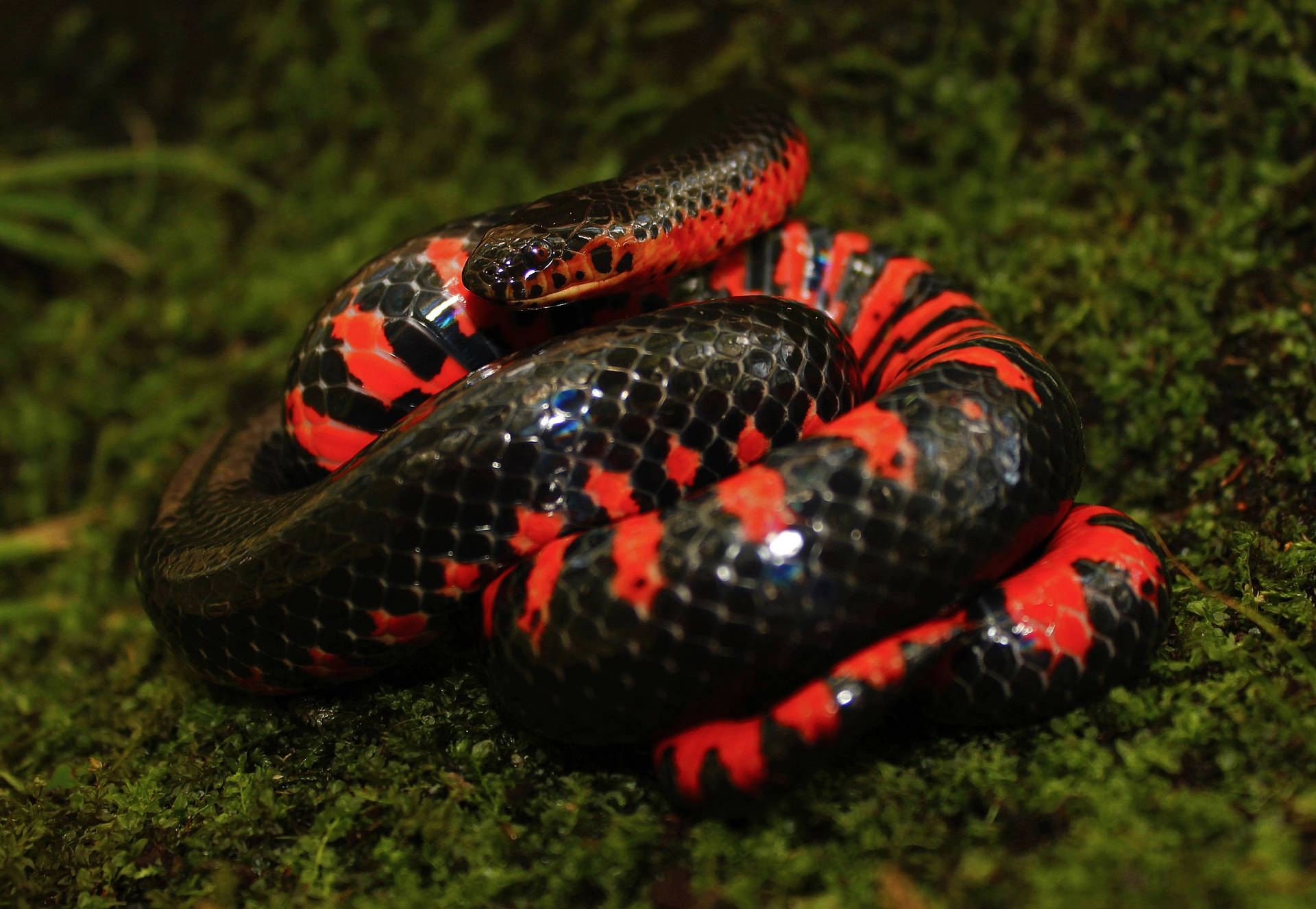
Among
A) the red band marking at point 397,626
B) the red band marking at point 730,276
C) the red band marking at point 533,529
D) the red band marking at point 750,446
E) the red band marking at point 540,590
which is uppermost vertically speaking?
the red band marking at point 730,276

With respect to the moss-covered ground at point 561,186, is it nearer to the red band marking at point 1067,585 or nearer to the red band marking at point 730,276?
the red band marking at point 1067,585

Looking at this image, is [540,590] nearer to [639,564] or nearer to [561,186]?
[639,564]

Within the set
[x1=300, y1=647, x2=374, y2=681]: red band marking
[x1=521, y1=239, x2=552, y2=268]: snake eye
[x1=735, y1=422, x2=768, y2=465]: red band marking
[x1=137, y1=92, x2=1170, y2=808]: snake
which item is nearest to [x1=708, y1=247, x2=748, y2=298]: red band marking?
[x1=137, y1=92, x2=1170, y2=808]: snake

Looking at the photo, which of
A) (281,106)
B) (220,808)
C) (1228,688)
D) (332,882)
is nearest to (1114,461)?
(1228,688)

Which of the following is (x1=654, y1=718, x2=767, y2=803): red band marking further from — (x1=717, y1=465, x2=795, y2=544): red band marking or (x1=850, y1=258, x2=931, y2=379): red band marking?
(x1=850, y1=258, x2=931, y2=379): red band marking

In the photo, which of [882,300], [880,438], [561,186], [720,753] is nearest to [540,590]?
[720,753]

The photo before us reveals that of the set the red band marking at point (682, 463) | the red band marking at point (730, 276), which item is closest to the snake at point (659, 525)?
the red band marking at point (682, 463)

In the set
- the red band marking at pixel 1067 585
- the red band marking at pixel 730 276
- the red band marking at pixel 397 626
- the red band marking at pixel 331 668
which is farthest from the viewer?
the red band marking at pixel 730 276
